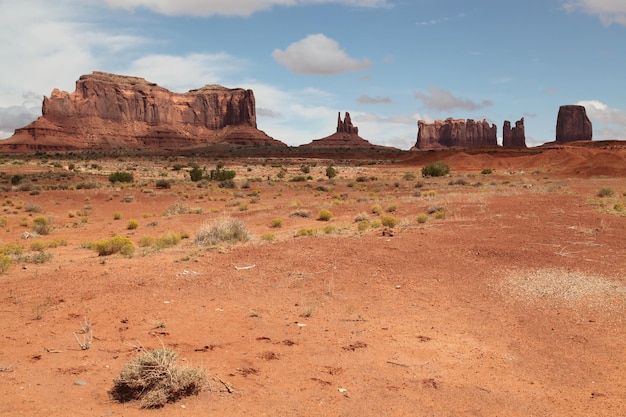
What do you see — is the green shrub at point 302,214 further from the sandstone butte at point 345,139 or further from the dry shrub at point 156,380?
the sandstone butte at point 345,139

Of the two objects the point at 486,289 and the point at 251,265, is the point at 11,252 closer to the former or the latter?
the point at 251,265

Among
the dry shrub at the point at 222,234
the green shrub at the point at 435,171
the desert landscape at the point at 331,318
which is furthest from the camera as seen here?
the green shrub at the point at 435,171

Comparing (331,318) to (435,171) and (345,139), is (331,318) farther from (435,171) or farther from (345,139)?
(345,139)

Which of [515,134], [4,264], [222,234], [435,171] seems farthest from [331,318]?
[515,134]

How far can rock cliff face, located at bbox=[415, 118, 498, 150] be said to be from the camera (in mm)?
180375

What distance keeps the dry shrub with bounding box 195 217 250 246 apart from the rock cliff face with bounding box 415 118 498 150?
172 meters

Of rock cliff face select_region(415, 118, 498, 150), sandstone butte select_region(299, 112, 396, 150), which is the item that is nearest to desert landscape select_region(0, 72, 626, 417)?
sandstone butte select_region(299, 112, 396, 150)

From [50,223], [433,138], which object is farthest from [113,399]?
[433,138]

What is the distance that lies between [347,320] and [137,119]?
531 ft

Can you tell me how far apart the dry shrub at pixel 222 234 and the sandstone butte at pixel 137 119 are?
127 m

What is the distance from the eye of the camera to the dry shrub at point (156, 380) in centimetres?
535

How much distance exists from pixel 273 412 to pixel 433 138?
631ft

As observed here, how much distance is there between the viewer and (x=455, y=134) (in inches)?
7249

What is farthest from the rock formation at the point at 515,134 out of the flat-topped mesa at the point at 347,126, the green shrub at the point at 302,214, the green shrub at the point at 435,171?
the green shrub at the point at 302,214
